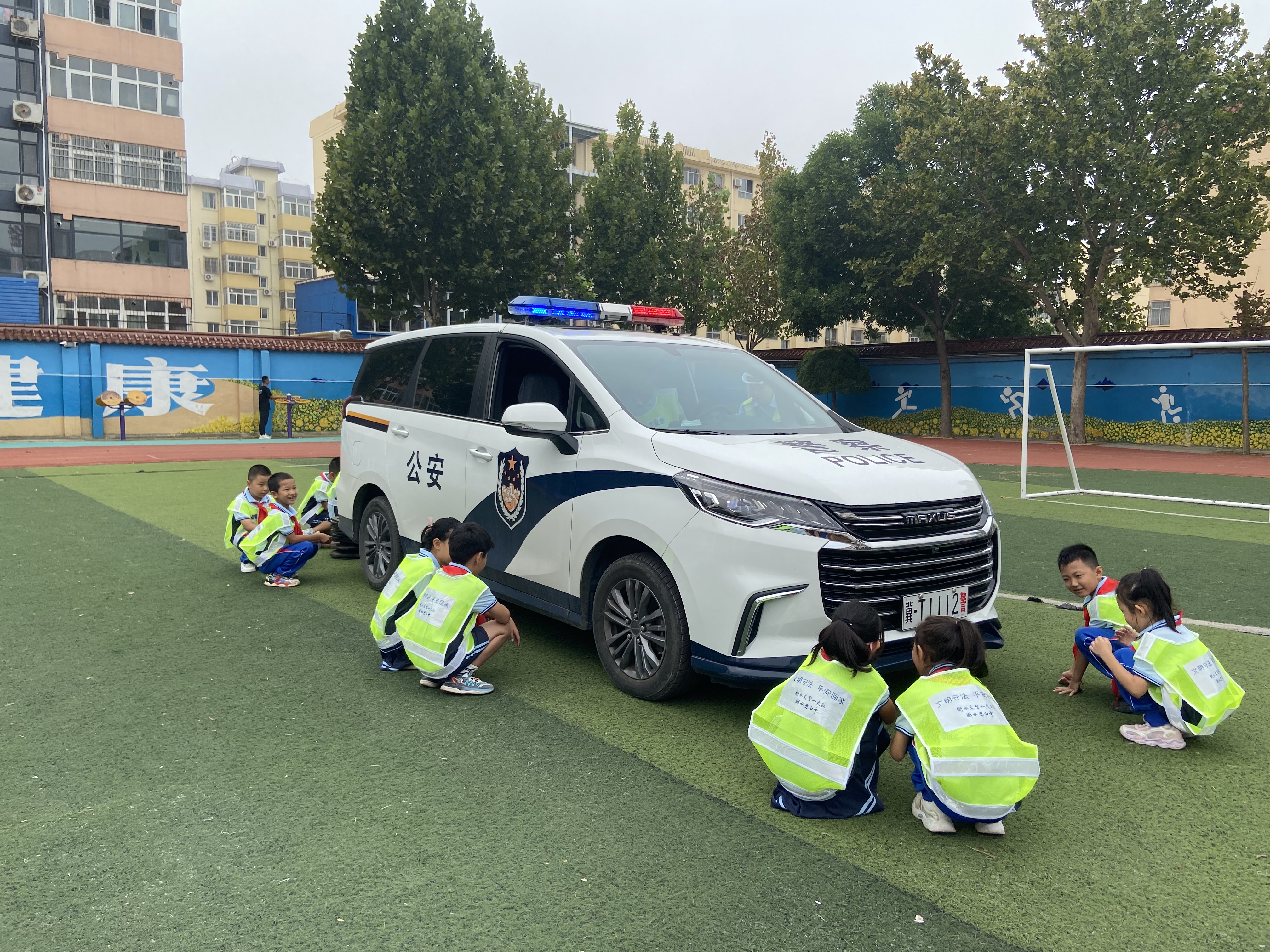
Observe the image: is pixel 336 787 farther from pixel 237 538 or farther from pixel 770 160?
pixel 770 160

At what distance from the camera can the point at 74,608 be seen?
20.0 ft

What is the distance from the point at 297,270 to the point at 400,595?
227ft

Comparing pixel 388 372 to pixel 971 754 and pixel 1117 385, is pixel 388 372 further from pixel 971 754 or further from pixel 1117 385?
pixel 1117 385

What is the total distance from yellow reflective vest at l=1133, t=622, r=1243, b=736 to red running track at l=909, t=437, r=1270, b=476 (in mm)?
13745

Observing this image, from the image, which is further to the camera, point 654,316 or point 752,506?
point 654,316

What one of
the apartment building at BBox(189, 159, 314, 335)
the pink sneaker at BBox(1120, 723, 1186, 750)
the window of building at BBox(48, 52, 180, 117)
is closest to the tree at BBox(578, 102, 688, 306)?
the window of building at BBox(48, 52, 180, 117)

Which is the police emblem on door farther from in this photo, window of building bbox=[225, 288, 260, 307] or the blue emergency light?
window of building bbox=[225, 288, 260, 307]

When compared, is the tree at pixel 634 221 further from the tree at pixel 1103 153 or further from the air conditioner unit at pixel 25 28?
the air conditioner unit at pixel 25 28

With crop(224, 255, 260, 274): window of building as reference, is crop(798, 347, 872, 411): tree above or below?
below

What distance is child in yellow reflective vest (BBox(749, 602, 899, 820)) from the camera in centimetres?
326

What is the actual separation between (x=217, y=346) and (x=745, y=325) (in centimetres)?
2110

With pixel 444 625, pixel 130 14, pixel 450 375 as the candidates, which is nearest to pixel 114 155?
pixel 130 14

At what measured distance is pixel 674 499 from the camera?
416 cm

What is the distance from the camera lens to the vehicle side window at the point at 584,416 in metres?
4.75
